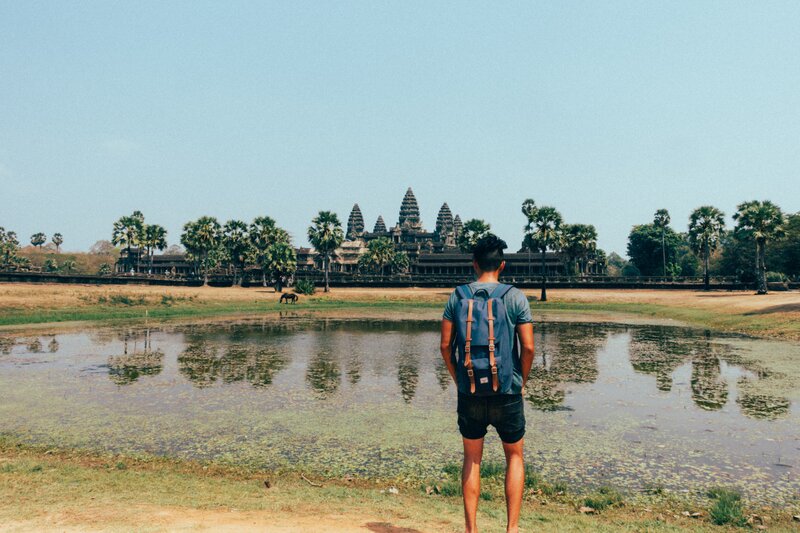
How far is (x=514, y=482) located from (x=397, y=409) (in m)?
8.08

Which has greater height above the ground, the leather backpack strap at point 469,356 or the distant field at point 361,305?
the leather backpack strap at point 469,356

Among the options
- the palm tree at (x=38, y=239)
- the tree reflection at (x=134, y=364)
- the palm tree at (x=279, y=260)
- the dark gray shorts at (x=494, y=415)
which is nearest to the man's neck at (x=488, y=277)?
the dark gray shorts at (x=494, y=415)

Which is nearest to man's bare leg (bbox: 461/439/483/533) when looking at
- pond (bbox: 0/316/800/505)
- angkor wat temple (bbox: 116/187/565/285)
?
pond (bbox: 0/316/800/505)

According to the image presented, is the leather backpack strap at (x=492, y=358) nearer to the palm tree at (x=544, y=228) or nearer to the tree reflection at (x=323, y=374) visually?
the tree reflection at (x=323, y=374)

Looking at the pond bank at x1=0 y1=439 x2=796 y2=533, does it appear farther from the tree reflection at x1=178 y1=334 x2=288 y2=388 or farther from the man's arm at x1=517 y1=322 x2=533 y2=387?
the tree reflection at x1=178 y1=334 x2=288 y2=388

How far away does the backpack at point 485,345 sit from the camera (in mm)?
4785

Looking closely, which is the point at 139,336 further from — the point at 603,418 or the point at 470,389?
the point at 470,389

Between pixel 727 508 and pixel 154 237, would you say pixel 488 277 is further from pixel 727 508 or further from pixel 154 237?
pixel 154 237

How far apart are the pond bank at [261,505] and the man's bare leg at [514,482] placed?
1.03 m

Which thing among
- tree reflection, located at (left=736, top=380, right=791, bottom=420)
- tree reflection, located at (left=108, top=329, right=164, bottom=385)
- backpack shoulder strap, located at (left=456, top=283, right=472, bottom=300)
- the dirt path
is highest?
backpack shoulder strap, located at (left=456, top=283, right=472, bottom=300)

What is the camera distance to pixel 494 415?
4910mm

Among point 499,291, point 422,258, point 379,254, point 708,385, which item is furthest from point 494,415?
point 422,258

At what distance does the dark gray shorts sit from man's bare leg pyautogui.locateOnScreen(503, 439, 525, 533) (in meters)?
0.10

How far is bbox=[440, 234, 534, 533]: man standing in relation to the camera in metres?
4.81
